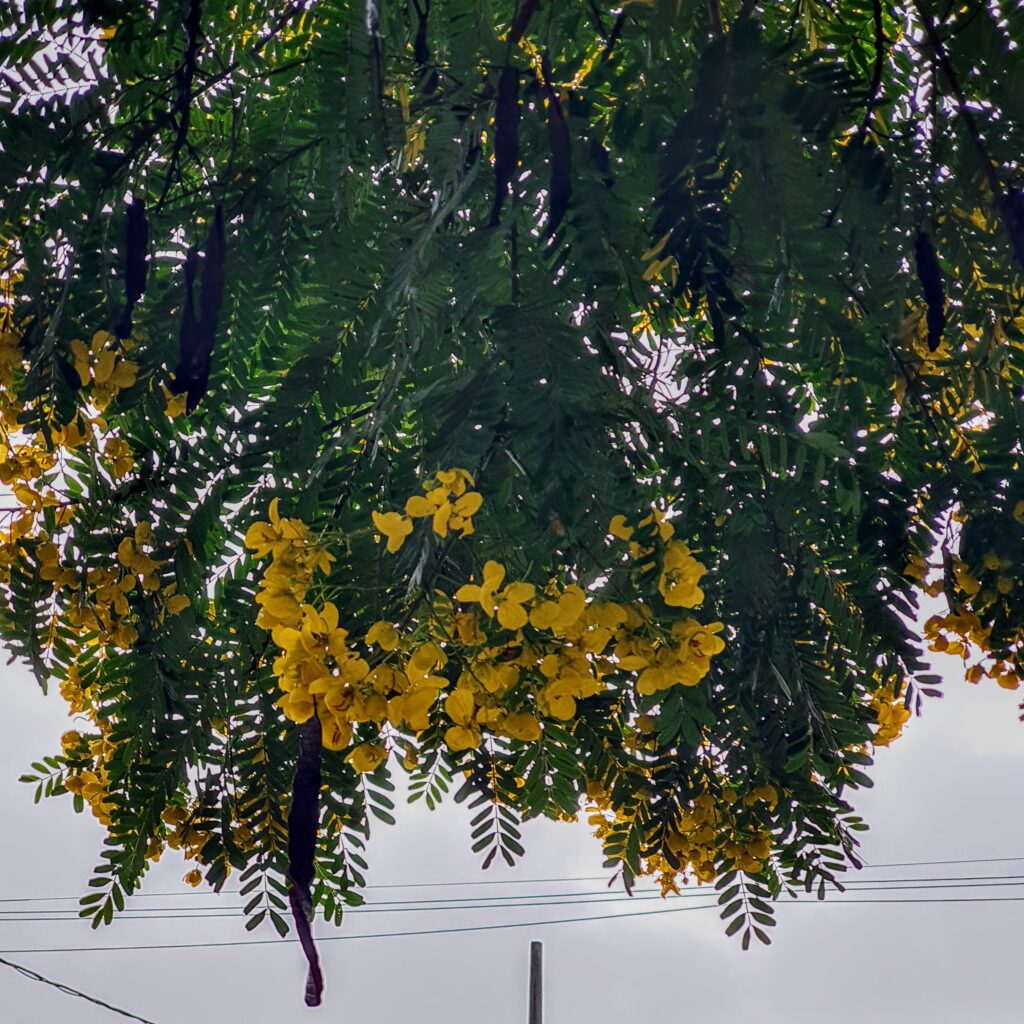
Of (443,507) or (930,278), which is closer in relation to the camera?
(443,507)

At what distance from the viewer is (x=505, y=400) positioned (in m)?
0.96

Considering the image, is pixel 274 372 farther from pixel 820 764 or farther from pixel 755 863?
pixel 755 863

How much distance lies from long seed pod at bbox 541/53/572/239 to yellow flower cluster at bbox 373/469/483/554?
19 centimetres

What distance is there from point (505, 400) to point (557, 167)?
0.62 feet

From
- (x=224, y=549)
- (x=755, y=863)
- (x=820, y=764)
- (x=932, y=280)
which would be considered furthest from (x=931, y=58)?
(x=755, y=863)

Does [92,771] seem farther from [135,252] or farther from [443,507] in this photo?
[443,507]

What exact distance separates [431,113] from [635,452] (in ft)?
1.32

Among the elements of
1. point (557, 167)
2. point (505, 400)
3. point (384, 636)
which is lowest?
point (384, 636)

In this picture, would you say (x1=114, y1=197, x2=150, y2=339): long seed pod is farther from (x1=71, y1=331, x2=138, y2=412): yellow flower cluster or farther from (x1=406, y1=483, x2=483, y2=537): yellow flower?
(x1=406, y1=483, x2=483, y2=537): yellow flower

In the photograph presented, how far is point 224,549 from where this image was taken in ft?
5.26

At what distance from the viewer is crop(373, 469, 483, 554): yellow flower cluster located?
86 cm

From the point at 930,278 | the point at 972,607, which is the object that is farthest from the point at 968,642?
the point at 930,278

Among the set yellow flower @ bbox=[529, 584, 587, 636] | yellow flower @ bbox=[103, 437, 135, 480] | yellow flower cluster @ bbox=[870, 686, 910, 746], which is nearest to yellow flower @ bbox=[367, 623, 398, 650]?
yellow flower @ bbox=[529, 584, 587, 636]

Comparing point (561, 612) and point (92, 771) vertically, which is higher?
point (92, 771)
